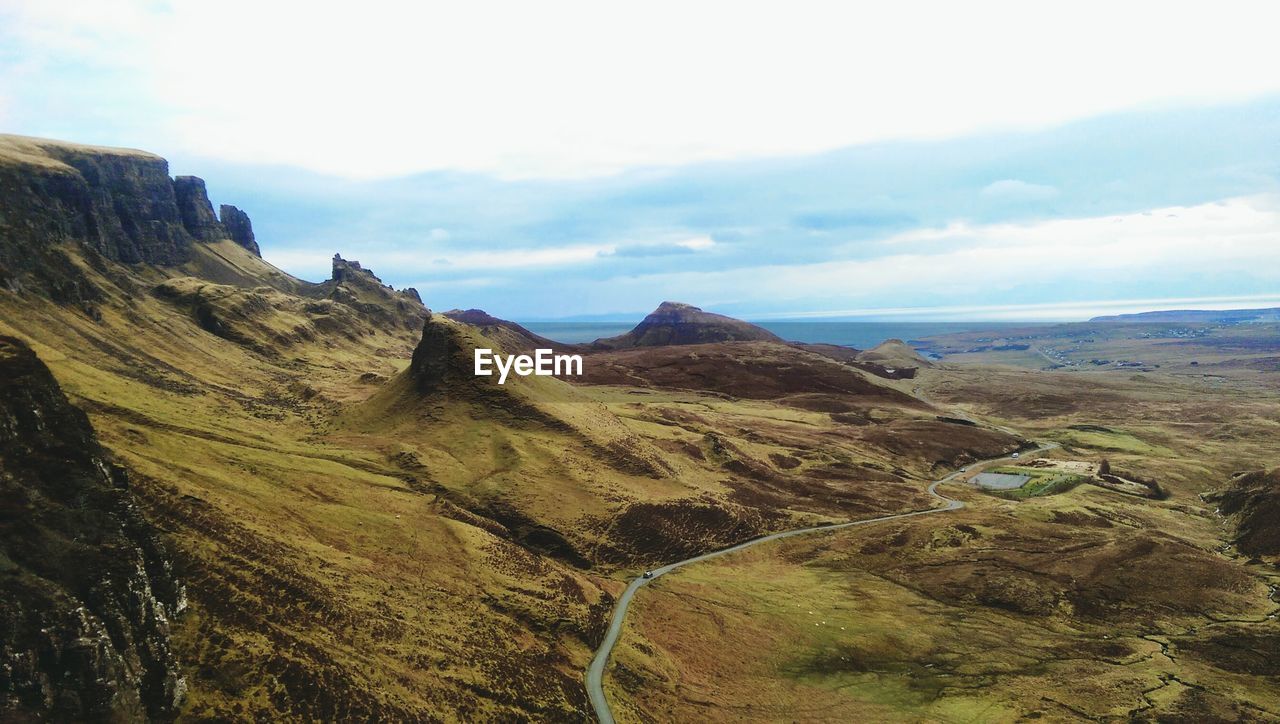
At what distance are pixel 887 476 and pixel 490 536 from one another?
10233 cm

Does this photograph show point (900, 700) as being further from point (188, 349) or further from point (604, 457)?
point (188, 349)

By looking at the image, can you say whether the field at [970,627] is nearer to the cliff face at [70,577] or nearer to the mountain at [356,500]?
the mountain at [356,500]

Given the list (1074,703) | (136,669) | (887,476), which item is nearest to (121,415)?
(136,669)

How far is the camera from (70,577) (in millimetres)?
37344

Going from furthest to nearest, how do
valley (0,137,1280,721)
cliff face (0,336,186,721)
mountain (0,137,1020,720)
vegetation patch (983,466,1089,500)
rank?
vegetation patch (983,466,1089,500)
valley (0,137,1280,721)
mountain (0,137,1020,720)
cliff face (0,336,186,721)

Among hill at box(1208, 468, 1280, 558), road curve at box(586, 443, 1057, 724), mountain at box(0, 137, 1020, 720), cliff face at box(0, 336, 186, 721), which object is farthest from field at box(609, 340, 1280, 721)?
cliff face at box(0, 336, 186, 721)

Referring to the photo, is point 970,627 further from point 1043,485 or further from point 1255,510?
point 1043,485

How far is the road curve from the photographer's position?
194ft

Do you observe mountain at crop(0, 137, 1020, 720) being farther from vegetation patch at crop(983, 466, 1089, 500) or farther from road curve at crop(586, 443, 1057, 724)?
vegetation patch at crop(983, 466, 1089, 500)

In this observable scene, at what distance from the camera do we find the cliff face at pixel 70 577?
32844 millimetres

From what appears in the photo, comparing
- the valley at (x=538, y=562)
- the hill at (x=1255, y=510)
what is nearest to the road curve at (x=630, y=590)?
the valley at (x=538, y=562)

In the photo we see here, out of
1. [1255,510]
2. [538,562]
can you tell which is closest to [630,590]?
[538,562]

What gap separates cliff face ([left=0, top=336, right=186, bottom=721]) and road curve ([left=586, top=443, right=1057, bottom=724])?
33429mm

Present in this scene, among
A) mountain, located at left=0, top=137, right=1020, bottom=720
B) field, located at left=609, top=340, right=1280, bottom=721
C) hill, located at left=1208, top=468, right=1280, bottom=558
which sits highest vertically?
mountain, located at left=0, top=137, right=1020, bottom=720
